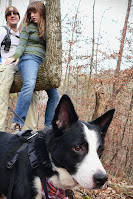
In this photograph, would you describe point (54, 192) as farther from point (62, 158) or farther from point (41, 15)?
point (41, 15)

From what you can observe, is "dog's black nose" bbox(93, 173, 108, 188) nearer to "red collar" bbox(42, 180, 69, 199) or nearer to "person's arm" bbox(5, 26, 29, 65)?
"red collar" bbox(42, 180, 69, 199)

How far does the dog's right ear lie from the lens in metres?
2.09

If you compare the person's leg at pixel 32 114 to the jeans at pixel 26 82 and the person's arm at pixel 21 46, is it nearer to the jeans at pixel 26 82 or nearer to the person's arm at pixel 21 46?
the jeans at pixel 26 82

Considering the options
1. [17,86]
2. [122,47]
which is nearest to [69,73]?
[122,47]

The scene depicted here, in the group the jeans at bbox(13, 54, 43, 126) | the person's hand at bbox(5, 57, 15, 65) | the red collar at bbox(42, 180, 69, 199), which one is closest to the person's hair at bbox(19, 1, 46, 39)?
the jeans at bbox(13, 54, 43, 126)

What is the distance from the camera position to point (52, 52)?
402 cm

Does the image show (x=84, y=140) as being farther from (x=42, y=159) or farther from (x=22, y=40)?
(x=22, y=40)

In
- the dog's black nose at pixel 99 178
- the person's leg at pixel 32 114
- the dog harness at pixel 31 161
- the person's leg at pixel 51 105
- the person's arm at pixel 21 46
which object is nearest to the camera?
the dog's black nose at pixel 99 178

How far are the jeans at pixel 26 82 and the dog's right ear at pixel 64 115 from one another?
1.61 metres

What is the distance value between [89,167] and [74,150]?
230mm

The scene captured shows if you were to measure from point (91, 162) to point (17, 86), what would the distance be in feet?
10.2

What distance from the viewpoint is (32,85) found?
376 centimetres

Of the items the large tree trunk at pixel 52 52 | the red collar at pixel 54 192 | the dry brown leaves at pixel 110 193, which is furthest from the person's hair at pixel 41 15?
the dry brown leaves at pixel 110 193

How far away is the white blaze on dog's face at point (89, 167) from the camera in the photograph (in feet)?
5.69
